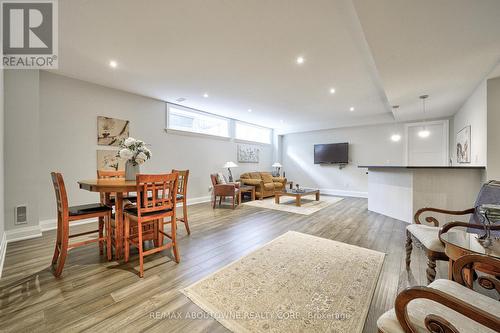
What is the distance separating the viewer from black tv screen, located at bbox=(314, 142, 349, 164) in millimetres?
7551

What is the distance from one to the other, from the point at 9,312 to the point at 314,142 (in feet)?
28.0

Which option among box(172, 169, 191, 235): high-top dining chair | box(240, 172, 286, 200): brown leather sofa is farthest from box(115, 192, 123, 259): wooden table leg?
box(240, 172, 286, 200): brown leather sofa

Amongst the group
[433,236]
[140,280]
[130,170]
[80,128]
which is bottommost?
[140,280]

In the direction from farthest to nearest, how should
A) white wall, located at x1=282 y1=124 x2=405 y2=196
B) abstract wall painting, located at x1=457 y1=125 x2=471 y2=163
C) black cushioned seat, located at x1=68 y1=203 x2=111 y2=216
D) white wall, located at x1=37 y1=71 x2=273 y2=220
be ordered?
1. white wall, located at x1=282 y1=124 x2=405 y2=196
2. abstract wall painting, located at x1=457 y1=125 x2=471 y2=163
3. white wall, located at x1=37 y1=71 x2=273 y2=220
4. black cushioned seat, located at x1=68 y1=203 x2=111 y2=216

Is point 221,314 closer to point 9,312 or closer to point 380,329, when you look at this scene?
point 380,329

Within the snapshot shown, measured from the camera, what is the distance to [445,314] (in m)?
0.93

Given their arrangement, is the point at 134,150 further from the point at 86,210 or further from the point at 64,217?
the point at 64,217

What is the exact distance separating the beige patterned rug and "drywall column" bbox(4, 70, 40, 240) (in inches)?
129

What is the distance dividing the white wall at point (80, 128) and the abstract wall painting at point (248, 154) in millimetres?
2595

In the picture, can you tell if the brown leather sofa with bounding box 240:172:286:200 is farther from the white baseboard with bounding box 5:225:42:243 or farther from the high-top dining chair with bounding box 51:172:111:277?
the white baseboard with bounding box 5:225:42:243

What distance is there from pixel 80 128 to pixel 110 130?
19.4 inches

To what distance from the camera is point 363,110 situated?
6129 mm

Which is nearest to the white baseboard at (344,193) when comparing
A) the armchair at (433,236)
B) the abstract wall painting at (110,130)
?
the armchair at (433,236)

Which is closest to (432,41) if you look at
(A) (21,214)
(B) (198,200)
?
(B) (198,200)
